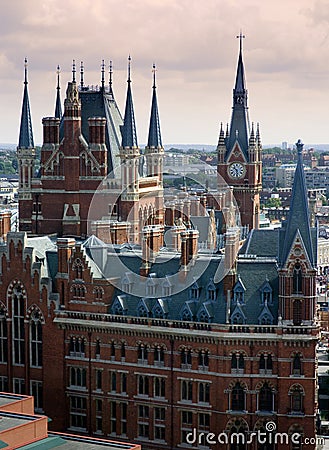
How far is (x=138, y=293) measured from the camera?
7625 centimetres

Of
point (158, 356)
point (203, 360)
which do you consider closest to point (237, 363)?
point (203, 360)

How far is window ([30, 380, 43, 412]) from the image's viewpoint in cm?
7981

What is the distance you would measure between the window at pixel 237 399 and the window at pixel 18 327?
1853 cm

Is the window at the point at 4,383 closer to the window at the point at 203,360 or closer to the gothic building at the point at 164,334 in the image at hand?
the gothic building at the point at 164,334

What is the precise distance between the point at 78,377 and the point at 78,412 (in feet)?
8.81

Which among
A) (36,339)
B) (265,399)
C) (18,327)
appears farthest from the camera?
(18,327)

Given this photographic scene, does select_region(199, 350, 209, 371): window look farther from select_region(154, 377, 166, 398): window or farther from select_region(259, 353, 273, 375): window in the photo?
select_region(259, 353, 273, 375): window

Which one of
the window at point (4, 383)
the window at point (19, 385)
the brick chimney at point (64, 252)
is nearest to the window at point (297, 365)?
the brick chimney at point (64, 252)

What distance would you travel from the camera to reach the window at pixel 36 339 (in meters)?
79.7

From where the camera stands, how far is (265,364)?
71.2m

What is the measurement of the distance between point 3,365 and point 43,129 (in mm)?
22767

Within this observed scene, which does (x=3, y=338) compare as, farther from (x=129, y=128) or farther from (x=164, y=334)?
(x=129, y=128)

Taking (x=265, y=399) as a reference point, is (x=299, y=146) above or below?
above

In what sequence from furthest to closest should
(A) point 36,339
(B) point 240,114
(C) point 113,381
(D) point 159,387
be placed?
1. (B) point 240,114
2. (A) point 36,339
3. (C) point 113,381
4. (D) point 159,387
